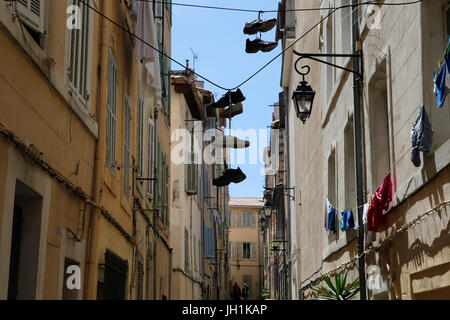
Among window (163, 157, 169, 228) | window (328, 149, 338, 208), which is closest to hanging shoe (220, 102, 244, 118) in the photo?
window (163, 157, 169, 228)

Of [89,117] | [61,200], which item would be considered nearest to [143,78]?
[89,117]

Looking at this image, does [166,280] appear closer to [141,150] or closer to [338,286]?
[141,150]

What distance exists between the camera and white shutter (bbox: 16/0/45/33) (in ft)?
19.8

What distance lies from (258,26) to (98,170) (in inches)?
402

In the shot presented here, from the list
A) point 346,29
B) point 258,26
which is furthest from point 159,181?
point 346,29

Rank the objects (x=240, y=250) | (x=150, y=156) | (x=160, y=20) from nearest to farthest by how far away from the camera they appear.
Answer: (x=150, y=156) < (x=160, y=20) < (x=240, y=250)

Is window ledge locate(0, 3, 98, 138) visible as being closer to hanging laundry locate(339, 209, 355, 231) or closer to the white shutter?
the white shutter

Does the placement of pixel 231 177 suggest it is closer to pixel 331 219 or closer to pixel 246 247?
pixel 331 219

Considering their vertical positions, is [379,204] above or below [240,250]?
below

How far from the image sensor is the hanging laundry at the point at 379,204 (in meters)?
8.75

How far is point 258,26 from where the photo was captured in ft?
60.8

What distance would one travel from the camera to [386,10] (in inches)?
358

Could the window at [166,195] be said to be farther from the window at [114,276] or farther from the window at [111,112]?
the window at [111,112]

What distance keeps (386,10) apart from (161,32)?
9.27 m
